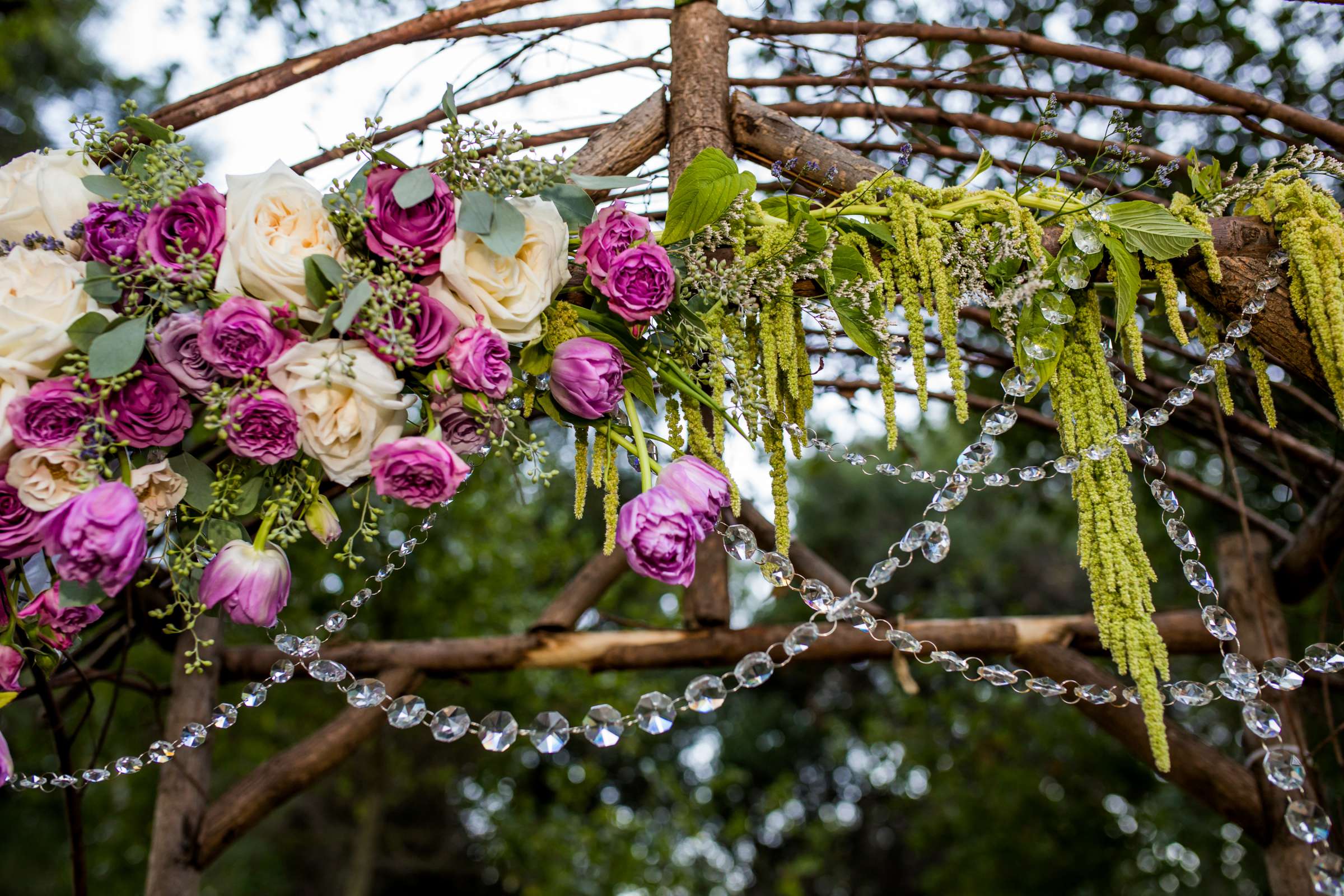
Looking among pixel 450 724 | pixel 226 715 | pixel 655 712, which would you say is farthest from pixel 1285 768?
→ pixel 226 715

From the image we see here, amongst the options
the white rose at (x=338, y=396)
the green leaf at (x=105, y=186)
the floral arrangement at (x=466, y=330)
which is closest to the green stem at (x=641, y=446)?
the floral arrangement at (x=466, y=330)

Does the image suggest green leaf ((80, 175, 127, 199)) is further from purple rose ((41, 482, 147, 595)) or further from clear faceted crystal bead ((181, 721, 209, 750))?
clear faceted crystal bead ((181, 721, 209, 750))

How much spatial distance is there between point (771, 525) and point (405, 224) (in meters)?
1.64

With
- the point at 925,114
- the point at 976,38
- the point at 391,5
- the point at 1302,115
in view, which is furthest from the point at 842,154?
the point at 391,5

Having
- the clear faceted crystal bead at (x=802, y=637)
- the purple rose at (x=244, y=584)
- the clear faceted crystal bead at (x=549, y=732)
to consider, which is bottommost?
the clear faceted crystal bead at (x=549, y=732)

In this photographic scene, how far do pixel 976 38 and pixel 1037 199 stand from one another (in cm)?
59

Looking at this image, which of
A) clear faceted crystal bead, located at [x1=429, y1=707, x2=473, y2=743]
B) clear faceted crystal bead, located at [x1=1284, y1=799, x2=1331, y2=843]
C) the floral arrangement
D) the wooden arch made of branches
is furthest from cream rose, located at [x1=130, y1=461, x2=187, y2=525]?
clear faceted crystal bead, located at [x1=1284, y1=799, x2=1331, y2=843]

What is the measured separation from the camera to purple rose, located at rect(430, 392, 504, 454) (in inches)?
34.6

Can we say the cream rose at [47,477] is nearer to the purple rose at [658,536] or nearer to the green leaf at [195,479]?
the green leaf at [195,479]

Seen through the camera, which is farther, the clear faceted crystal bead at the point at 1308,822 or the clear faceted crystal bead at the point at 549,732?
the clear faceted crystal bead at the point at 1308,822

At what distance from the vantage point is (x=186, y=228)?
0.85 meters

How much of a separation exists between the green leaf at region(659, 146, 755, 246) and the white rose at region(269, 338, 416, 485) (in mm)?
333

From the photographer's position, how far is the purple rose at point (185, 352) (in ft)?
2.72

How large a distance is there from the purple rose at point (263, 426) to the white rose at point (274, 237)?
3.7 inches
